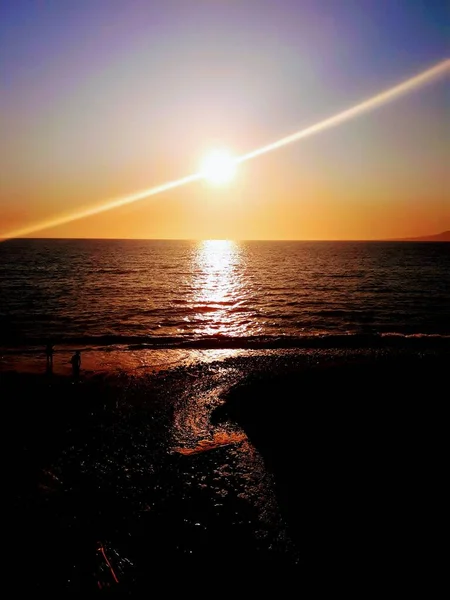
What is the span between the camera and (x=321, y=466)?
10.7 metres

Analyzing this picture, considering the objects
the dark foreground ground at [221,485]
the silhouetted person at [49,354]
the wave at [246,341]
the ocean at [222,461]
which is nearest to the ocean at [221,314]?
the wave at [246,341]

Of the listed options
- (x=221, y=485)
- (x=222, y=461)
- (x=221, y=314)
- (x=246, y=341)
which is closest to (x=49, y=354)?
(x=222, y=461)

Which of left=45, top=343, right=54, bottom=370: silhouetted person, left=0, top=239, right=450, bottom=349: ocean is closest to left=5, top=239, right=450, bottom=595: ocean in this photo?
left=45, top=343, right=54, bottom=370: silhouetted person

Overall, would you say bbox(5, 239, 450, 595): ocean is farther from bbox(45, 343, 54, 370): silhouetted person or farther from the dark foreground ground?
bbox(45, 343, 54, 370): silhouetted person

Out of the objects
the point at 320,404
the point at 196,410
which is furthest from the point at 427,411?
the point at 196,410

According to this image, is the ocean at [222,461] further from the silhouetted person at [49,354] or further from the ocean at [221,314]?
the ocean at [221,314]

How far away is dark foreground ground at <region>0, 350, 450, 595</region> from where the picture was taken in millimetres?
7496

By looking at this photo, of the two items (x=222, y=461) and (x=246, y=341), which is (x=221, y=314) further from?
(x=222, y=461)

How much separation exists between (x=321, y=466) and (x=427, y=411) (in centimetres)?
588

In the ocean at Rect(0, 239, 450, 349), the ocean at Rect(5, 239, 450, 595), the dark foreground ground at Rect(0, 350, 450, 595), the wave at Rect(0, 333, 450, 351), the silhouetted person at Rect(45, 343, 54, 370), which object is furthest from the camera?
the ocean at Rect(0, 239, 450, 349)

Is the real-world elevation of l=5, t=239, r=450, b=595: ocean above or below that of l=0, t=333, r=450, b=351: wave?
above

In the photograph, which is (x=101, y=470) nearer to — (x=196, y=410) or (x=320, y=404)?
(x=196, y=410)

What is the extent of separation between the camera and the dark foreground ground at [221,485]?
750 cm

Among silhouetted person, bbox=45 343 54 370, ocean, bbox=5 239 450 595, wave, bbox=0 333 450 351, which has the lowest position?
wave, bbox=0 333 450 351
